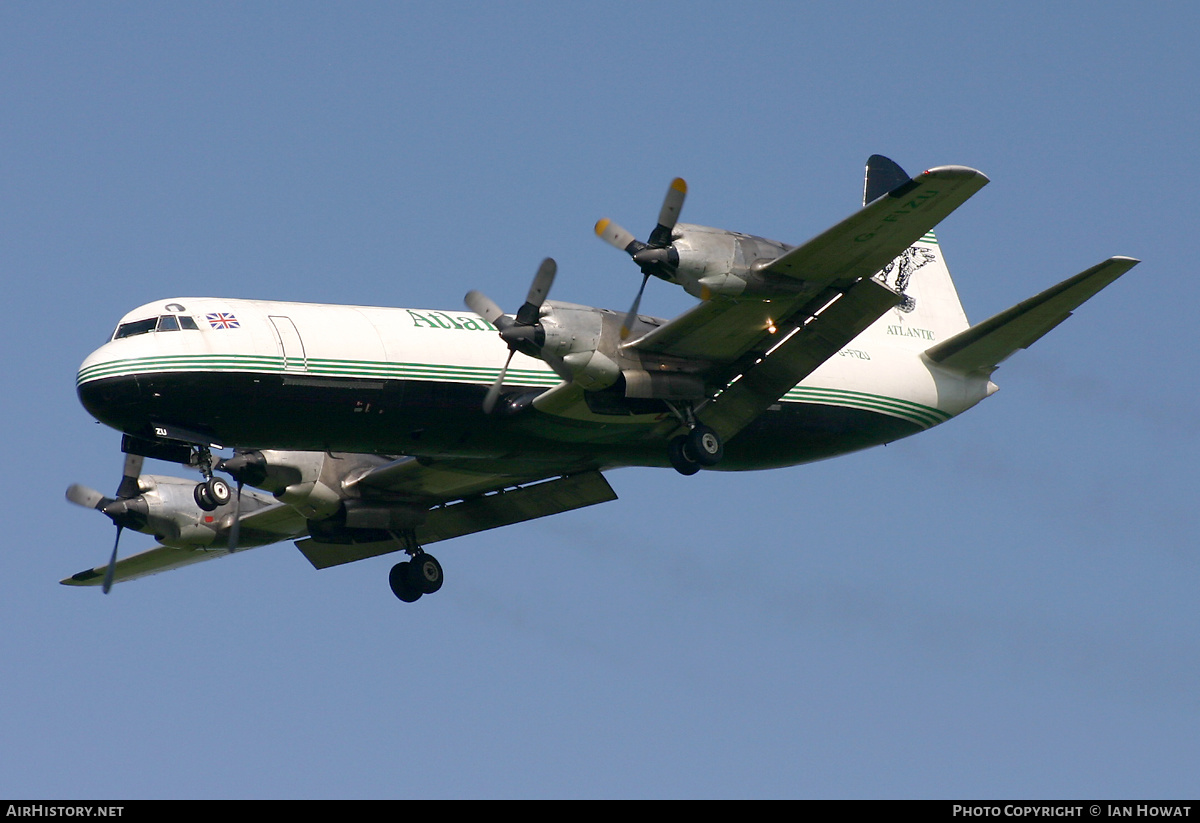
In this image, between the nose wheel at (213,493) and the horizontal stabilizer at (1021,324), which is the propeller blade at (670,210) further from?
the nose wheel at (213,493)

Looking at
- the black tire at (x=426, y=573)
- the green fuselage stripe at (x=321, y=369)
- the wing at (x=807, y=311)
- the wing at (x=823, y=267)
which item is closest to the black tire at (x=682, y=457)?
the wing at (x=807, y=311)

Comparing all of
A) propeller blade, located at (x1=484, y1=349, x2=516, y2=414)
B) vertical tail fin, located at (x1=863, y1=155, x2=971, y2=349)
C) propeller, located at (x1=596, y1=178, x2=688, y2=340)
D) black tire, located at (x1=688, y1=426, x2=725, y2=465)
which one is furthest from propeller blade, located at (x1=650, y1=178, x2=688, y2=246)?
vertical tail fin, located at (x1=863, y1=155, x2=971, y2=349)

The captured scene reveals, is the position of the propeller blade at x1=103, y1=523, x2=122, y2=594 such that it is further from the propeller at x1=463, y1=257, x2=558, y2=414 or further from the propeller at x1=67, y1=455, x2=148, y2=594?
the propeller at x1=463, y1=257, x2=558, y2=414

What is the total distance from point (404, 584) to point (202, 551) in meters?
4.91

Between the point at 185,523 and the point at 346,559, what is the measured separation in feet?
10.6

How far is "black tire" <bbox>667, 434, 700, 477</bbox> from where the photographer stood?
82.8ft

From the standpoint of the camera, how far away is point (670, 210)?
75.6 ft

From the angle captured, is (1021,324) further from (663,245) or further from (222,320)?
(222,320)

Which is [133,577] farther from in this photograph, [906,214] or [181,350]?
[906,214]

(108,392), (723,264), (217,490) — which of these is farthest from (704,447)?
(108,392)

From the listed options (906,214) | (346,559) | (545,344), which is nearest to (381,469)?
(346,559)

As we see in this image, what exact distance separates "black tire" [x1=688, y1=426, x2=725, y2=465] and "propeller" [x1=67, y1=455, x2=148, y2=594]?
1115cm
